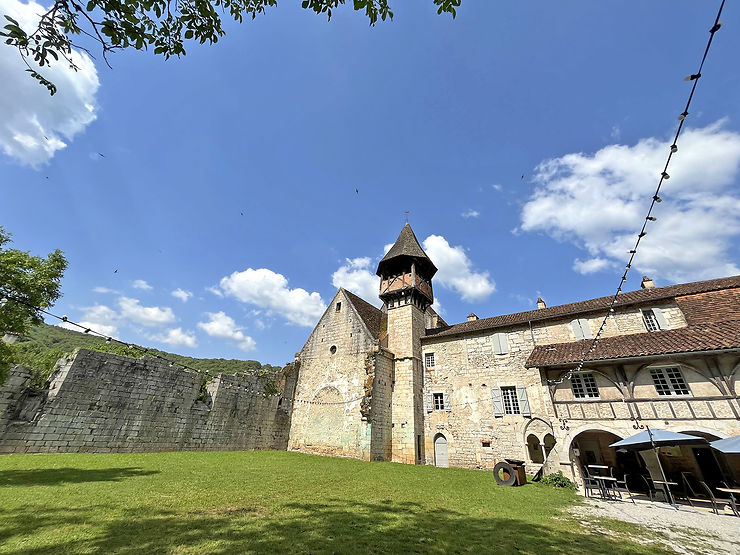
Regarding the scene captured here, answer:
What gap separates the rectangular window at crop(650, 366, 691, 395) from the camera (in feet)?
41.2

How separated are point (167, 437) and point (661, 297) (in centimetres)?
2670

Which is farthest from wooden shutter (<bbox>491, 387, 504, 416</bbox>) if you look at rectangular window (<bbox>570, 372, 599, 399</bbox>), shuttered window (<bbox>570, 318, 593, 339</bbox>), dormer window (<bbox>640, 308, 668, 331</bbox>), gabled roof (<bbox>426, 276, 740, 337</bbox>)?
dormer window (<bbox>640, 308, 668, 331</bbox>)

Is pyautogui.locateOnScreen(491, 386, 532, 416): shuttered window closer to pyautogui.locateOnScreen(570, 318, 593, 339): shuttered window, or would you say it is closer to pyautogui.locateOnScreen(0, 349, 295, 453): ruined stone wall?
pyautogui.locateOnScreen(570, 318, 593, 339): shuttered window

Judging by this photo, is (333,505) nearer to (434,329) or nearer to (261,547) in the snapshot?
(261,547)

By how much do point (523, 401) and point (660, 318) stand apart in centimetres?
828

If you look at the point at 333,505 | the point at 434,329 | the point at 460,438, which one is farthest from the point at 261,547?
the point at 434,329

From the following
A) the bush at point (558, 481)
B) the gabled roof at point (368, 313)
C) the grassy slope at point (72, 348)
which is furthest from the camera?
the grassy slope at point (72, 348)

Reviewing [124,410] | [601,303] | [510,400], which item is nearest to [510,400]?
[510,400]

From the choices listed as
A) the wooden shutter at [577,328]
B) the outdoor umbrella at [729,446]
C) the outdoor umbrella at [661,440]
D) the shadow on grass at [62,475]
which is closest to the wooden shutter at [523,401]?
the wooden shutter at [577,328]

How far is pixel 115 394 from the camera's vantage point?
14.1 metres

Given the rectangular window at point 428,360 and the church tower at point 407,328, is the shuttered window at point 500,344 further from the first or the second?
the church tower at point 407,328

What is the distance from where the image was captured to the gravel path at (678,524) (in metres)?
6.59

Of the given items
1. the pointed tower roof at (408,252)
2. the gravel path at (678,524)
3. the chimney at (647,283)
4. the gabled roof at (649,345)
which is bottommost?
the gravel path at (678,524)

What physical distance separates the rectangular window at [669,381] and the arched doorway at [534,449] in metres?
6.22
